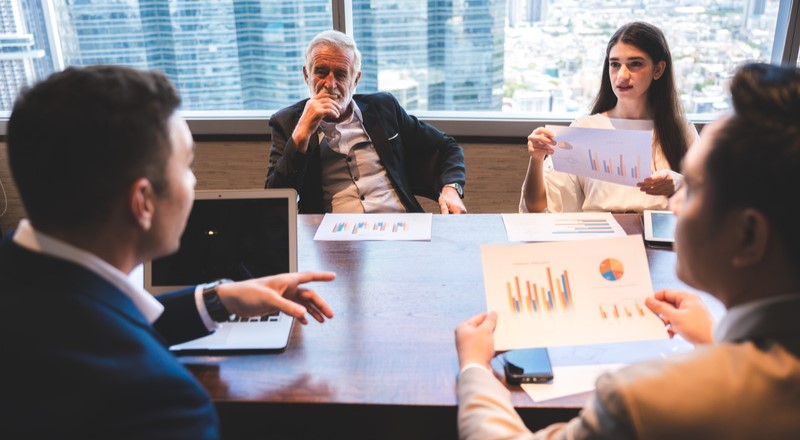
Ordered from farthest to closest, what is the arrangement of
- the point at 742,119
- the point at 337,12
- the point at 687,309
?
the point at 337,12, the point at 687,309, the point at 742,119

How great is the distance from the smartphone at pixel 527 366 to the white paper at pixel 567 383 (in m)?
0.01

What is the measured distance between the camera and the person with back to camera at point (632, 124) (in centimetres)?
219

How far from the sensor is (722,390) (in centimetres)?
67

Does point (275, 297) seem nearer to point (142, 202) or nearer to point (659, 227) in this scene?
point (142, 202)

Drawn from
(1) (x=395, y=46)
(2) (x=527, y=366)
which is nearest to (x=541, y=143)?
(2) (x=527, y=366)

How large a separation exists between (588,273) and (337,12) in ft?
8.40

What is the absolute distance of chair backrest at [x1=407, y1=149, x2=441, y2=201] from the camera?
264cm

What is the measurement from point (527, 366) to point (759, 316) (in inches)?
19.4

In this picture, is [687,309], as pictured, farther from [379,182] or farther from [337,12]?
[337,12]

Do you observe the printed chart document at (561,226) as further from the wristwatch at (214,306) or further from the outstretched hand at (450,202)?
the wristwatch at (214,306)

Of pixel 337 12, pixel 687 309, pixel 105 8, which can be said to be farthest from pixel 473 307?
pixel 105 8

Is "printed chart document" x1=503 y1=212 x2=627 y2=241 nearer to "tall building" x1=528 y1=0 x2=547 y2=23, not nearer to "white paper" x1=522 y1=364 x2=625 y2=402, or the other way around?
"white paper" x1=522 y1=364 x2=625 y2=402

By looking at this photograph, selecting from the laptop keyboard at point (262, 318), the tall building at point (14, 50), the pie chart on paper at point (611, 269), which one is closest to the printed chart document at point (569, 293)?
the pie chart on paper at point (611, 269)

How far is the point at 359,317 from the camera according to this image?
1357 millimetres
